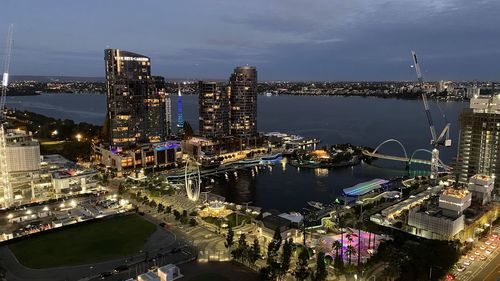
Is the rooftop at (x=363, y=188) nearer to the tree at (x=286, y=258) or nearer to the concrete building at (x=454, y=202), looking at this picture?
the concrete building at (x=454, y=202)

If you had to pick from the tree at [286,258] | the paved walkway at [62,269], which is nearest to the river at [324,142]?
the tree at [286,258]

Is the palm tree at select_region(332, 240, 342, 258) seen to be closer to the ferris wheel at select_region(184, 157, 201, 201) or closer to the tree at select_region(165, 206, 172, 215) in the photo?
the tree at select_region(165, 206, 172, 215)

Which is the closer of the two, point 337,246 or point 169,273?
point 169,273

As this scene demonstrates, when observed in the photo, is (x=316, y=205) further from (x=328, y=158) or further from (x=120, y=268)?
(x=120, y=268)

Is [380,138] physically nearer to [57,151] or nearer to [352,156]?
[352,156]

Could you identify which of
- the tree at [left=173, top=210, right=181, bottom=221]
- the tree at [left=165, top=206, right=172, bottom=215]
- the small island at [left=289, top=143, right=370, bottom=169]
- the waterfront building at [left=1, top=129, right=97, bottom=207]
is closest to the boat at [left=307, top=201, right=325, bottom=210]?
the tree at [left=173, top=210, right=181, bottom=221]

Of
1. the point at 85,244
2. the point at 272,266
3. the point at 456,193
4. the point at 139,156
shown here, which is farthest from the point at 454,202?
the point at 139,156
